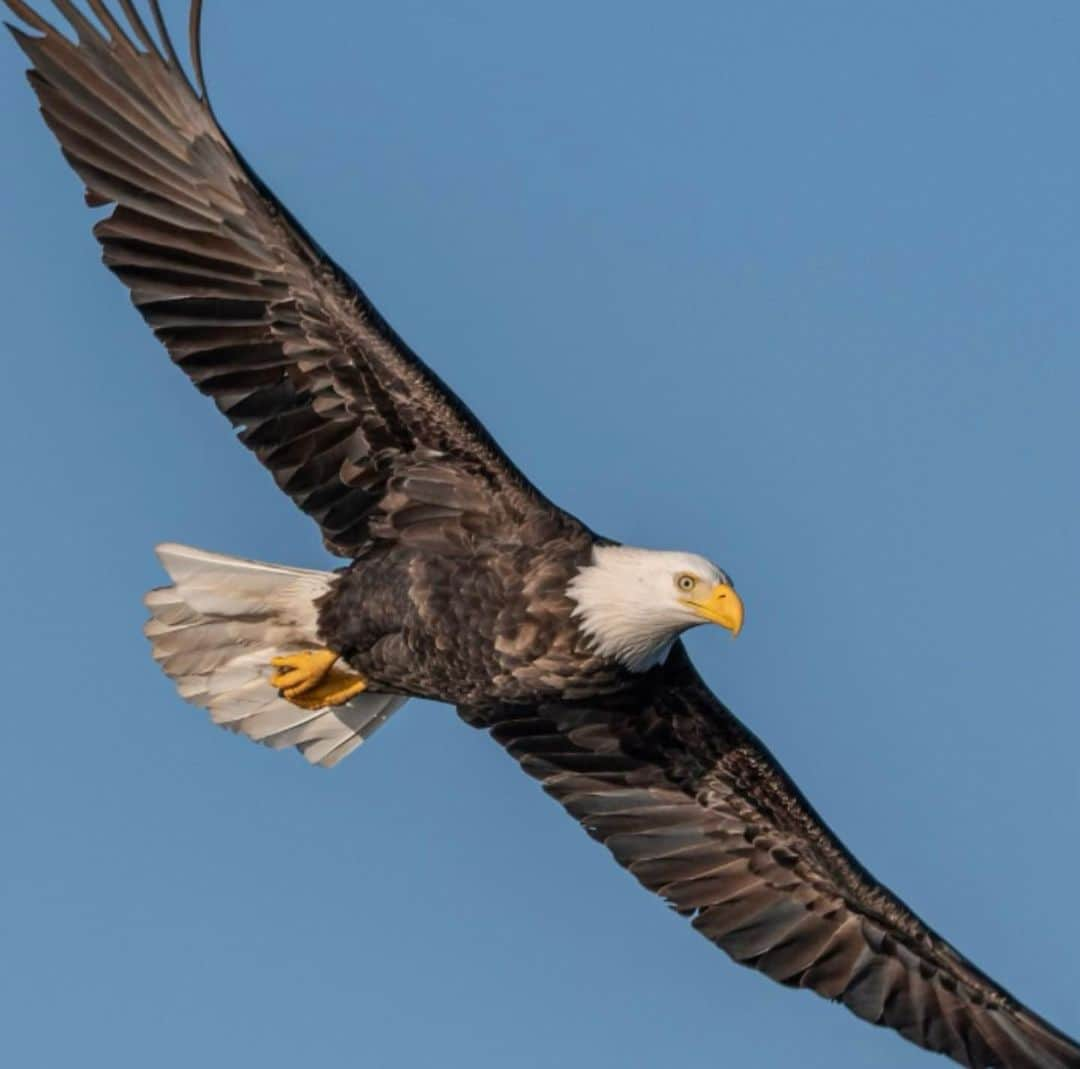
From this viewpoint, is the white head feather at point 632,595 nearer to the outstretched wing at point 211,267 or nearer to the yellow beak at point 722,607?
the yellow beak at point 722,607

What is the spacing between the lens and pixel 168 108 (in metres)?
15.0

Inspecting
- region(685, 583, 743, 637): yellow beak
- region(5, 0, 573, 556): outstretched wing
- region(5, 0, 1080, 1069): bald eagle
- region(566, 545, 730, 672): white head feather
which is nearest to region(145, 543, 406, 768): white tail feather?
region(5, 0, 1080, 1069): bald eagle

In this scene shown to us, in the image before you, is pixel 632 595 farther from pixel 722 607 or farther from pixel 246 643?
pixel 246 643

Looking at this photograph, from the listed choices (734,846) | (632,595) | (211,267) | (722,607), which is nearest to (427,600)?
(632,595)

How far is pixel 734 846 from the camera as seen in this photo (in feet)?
52.4

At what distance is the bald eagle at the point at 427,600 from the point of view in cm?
1470

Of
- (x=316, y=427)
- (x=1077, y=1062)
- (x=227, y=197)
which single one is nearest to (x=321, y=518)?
(x=316, y=427)

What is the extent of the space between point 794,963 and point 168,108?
437 centimetres

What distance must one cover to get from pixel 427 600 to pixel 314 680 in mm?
881

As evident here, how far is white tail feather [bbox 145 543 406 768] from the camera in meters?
15.5

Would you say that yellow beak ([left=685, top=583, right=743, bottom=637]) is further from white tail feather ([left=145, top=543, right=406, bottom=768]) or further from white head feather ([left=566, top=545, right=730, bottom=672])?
white tail feather ([left=145, top=543, right=406, bottom=768])

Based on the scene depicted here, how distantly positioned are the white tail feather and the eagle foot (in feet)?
0.27

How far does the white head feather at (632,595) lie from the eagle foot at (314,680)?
1260mm

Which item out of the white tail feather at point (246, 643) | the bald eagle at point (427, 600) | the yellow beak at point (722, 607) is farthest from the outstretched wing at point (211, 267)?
the yellow beak at point (722, 607)
